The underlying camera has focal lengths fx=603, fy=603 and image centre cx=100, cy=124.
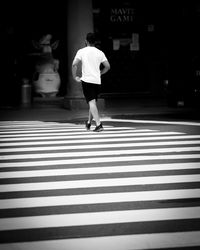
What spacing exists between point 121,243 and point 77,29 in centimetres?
1398

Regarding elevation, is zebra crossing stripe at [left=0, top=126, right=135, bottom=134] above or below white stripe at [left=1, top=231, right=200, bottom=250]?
below

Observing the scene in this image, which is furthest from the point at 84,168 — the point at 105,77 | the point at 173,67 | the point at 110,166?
the point at 105,77

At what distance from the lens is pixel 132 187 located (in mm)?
7023

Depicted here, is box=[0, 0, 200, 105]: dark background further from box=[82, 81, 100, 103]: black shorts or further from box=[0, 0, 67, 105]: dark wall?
box=[82, 81, 100, 103]: black shorts

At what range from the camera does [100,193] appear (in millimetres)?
6719

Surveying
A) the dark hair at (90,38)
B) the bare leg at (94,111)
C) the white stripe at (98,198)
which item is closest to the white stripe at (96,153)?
the bare leg at (94,111)

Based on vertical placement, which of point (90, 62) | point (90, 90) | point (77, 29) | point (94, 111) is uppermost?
point (77, 29)

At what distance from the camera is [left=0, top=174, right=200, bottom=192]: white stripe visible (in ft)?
23.4

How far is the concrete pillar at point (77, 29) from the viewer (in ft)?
59.4

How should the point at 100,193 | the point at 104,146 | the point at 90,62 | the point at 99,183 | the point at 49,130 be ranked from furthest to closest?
the point at 49,130 < the point at 90,62 < the point at 104,146 < the point at 99,183 < the point at 100,193

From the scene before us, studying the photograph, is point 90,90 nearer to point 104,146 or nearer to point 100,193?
point 104,146

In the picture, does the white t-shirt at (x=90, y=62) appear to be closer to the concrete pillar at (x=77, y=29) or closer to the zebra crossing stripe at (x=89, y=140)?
the zebra crossing stripe at (x=89, y=140)

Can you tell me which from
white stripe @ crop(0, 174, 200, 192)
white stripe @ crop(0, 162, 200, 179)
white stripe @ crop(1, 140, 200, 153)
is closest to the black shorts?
white stripe @ crop(1, 140, 200, 153)

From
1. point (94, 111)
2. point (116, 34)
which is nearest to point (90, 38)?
point (94, 111)
